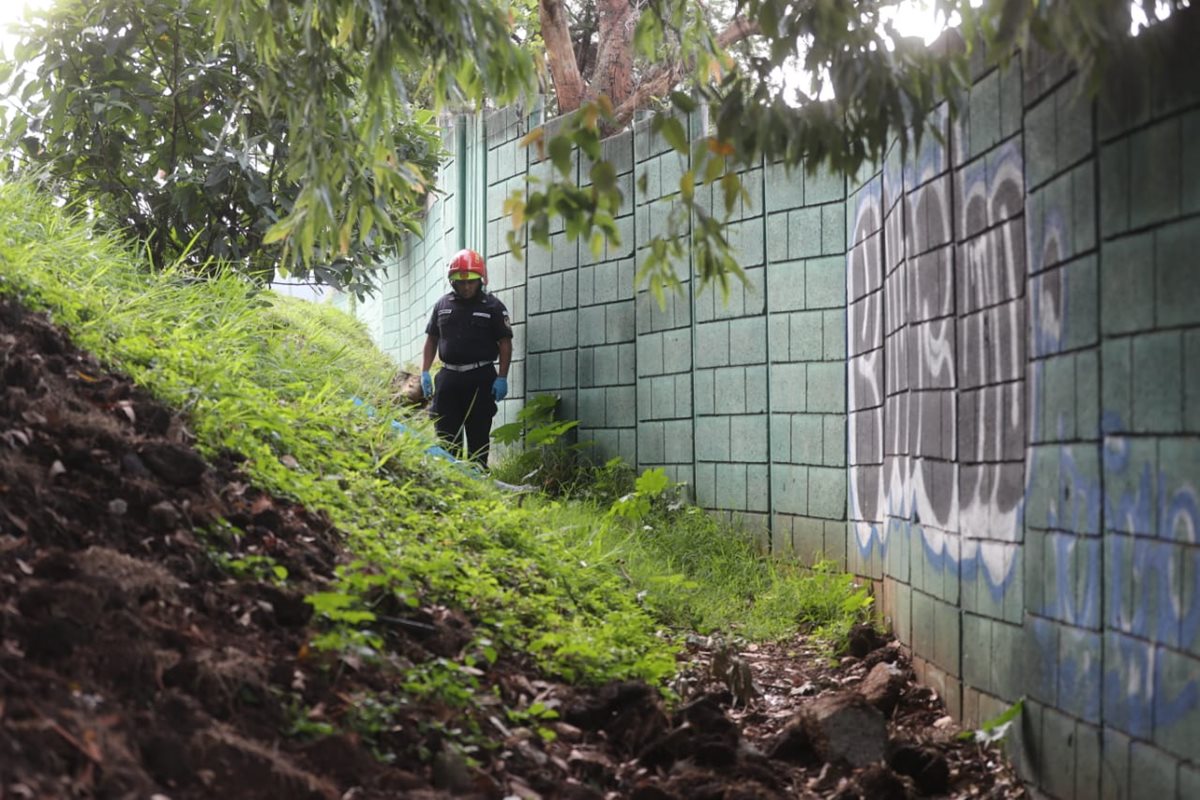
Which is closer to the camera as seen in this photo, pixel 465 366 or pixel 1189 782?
pixel 1189 782

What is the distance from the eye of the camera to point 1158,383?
2.57m

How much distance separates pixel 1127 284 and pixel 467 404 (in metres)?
6.04

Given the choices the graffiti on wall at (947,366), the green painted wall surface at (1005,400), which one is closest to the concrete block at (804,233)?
the green painted wall surface at (1005,400)

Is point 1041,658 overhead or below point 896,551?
below

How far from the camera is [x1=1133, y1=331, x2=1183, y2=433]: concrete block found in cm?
249

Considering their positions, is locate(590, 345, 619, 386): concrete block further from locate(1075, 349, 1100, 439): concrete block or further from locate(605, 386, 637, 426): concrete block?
locate(1075, 349, 1100, 439): concrete block

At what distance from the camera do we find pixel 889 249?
4965mm

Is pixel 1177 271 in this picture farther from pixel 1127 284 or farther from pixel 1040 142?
pixel 1040 142

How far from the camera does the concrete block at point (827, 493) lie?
5.83m

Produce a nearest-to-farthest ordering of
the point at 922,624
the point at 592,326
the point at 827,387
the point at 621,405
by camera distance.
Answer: the point at 922,624
the point at 827,387
the point at 621,405
the point at 592,326

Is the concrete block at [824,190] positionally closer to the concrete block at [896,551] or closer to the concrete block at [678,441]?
the concrete block at [678,441]

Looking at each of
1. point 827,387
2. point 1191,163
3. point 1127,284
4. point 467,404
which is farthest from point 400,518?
point 467,404

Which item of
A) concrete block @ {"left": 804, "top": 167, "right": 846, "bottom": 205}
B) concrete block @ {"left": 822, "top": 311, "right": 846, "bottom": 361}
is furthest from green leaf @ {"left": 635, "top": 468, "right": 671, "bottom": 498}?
→ concrete block @ {"left": 804, "top": 167, "right": 846, "bottom": 205}

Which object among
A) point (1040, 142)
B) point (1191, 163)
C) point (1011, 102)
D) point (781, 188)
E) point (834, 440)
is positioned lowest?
point (834, 440)
